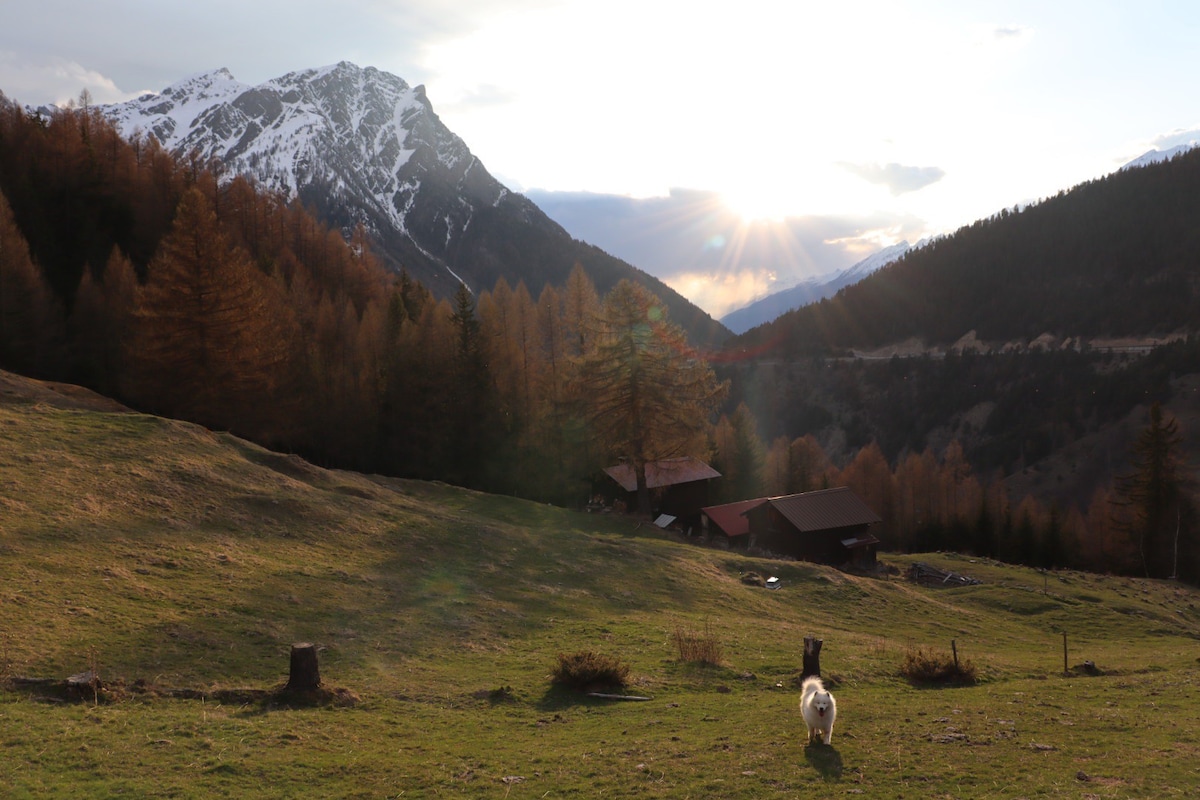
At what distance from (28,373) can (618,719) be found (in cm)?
5708

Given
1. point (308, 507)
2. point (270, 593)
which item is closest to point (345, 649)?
point (270, 593)

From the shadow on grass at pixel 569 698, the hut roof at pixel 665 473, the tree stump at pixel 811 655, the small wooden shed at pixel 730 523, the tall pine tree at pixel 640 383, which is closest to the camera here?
the shadow on grass at pixel 569 698

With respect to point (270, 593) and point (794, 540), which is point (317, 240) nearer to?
point (794, 540)

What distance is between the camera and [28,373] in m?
52.4

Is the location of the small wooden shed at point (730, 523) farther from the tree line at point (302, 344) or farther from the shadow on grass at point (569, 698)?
the shadow on grass at point (569, 698)

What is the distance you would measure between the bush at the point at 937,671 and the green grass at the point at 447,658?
1.69ft

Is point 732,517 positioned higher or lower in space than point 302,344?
lower

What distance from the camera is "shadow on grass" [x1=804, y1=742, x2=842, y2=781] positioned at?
1142 cm

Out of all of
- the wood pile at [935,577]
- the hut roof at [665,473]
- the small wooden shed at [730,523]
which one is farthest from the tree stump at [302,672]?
the small wooden shed at [730,523]

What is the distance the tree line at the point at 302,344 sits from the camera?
44750 millimetres

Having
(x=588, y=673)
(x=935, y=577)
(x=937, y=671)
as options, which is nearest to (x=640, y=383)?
(x=935, y=577)

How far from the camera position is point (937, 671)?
64.7 ft

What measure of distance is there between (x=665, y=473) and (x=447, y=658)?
131 feet

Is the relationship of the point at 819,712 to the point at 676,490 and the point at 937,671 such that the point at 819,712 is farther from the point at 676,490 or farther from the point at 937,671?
the point at 676,490
